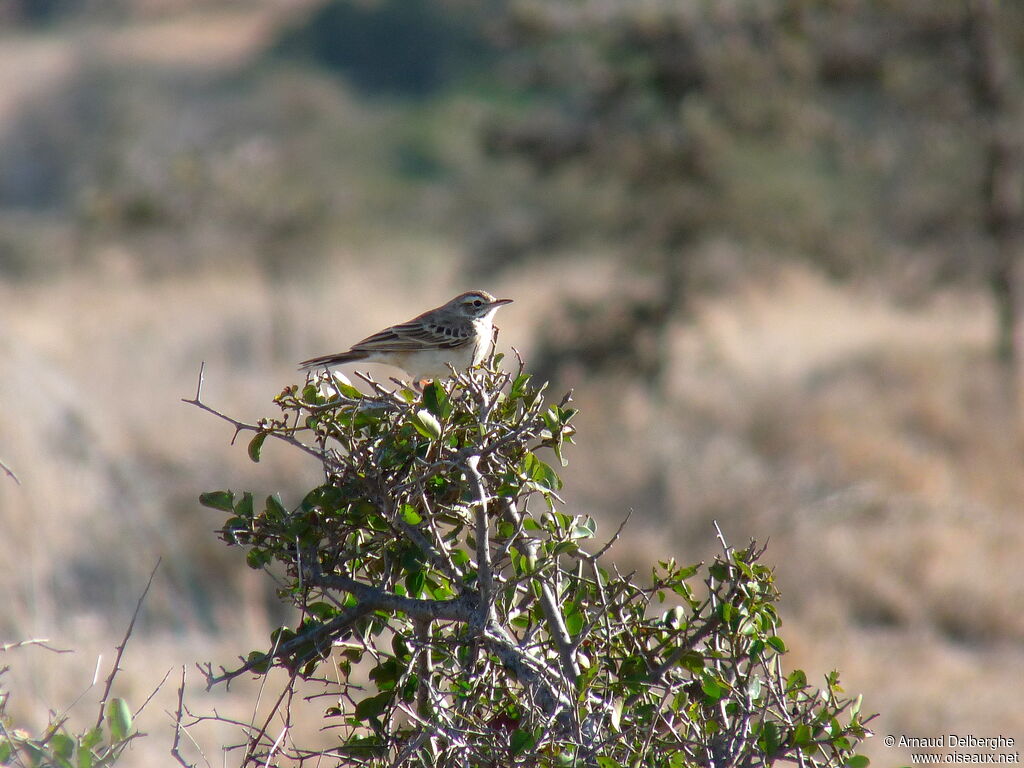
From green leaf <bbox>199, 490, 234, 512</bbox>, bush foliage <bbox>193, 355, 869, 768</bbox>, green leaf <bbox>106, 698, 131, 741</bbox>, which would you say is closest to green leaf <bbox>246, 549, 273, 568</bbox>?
bush foliage <bbox>193, 355, 869, 768</bbox>

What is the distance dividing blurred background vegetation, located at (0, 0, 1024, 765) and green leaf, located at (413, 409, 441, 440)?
2.76 meters

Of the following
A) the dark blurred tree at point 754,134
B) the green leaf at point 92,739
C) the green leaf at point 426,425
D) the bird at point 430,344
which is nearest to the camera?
the green leaf at point 92,739

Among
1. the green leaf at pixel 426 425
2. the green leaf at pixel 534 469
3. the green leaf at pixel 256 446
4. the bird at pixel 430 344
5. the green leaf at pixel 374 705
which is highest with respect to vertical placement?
the bird at pixel 430 344

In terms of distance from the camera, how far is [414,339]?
5.08m

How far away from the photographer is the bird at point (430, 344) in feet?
16.6

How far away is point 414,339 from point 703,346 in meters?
11.2

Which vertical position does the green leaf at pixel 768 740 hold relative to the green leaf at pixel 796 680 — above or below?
below

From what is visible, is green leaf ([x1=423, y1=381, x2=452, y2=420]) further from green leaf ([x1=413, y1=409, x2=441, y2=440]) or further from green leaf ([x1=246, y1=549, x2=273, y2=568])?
green leaf ([x1=246, y1=549, x2=273, y2=568])

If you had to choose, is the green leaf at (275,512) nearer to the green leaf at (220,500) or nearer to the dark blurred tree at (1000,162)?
the green leaf at (220,500)

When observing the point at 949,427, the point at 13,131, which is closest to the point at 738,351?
the point at 949,427

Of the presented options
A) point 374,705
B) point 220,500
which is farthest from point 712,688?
point 220,500

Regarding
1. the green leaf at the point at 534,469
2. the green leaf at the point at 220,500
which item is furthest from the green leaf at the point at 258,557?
the green leaf at the point at 534,469

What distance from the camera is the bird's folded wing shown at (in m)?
5.05

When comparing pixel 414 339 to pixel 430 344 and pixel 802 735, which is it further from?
pixel 802 735
